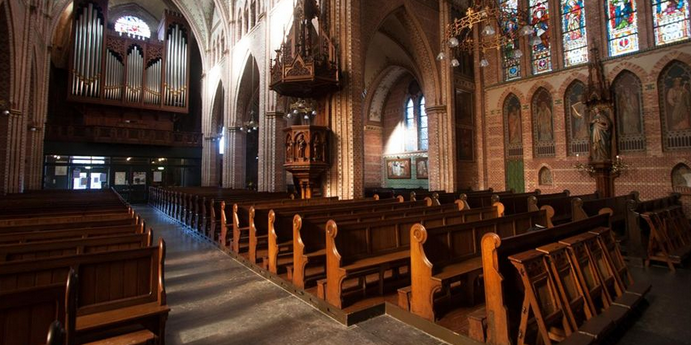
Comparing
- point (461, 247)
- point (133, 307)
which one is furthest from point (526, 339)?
point (133, 307)

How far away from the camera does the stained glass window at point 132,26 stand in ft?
76.5

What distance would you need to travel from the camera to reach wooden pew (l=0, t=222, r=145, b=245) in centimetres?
346

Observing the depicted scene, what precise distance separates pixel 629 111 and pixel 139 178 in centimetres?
2461

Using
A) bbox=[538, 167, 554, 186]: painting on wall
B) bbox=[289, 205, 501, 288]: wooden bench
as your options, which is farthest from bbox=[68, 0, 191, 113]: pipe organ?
bbox=[538, 167, 554, 186]: painting on wall

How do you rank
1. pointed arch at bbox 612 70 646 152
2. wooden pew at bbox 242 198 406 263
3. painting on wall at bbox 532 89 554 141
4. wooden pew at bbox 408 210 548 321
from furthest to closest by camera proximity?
painting on wall at bbox 532 89 554 141 < pointed arch at bbox 612 70 646 152 < wooden pew at bbox 242 198 406 263 < wooden pew at bbox 408 210 548 321

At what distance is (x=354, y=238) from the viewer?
13.6 ft

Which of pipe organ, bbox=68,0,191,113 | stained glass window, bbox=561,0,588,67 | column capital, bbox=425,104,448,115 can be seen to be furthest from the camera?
pipe organ, bbox=68,0,191,113

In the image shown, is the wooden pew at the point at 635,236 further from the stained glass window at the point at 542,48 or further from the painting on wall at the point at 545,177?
the stained glass window at the point at 542,48

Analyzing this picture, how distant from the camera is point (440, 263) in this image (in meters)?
3.69

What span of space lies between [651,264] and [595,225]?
2.40 metres

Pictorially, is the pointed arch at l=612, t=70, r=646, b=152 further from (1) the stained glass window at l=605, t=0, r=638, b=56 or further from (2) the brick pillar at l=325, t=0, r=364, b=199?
(2) the brick pillar at l=325, t=0, r=364, b=199

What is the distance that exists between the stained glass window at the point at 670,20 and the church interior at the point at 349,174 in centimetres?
7

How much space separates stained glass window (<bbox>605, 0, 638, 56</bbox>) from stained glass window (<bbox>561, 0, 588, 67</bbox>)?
0.81m

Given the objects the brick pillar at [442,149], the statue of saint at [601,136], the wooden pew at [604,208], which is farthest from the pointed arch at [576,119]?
the wooden pew at [604,208]
